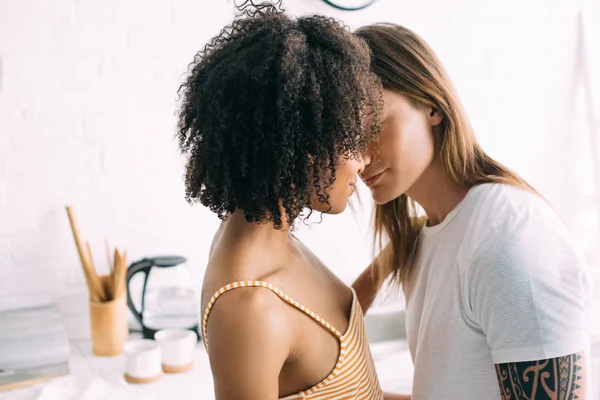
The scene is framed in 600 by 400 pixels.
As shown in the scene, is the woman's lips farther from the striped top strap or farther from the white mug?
the white mug

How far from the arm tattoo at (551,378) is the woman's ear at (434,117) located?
0.41 m

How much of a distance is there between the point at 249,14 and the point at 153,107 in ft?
2.97

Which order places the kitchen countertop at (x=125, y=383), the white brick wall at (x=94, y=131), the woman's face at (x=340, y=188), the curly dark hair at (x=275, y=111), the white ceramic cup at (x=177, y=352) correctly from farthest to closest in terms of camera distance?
1. the white brick wall at (x=94, y=131)
2. the white ceramic cup at (x=177, y=352)
3. the kitchen countertop at (x=125, y=383)
4. the woman's face at (x=340, y=188)
5. the curly dark hair at (x=275, y=111)

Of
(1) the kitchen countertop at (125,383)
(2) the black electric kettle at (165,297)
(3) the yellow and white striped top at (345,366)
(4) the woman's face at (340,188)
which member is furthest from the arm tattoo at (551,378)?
(2) the black electric kettle at (165,297)

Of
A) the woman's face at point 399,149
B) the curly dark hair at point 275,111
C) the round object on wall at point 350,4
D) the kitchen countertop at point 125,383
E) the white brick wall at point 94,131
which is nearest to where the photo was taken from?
the curly dark hair at point 275,111

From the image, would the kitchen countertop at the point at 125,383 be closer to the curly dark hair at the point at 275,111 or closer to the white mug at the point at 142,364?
the white mug at the point at 142,364

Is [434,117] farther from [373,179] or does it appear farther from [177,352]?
[177,352]

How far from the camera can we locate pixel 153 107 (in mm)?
A: 1597

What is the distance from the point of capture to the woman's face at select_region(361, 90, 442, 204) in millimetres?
907

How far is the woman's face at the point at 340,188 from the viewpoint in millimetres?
760

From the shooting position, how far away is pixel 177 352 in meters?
1.38

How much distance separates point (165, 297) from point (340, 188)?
3.01 ft

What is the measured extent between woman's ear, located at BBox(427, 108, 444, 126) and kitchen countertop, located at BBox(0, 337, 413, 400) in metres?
0.70

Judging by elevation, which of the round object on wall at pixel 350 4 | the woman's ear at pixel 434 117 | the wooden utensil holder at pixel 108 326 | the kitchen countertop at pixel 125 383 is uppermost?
the round object on wall at pixel 350 4
